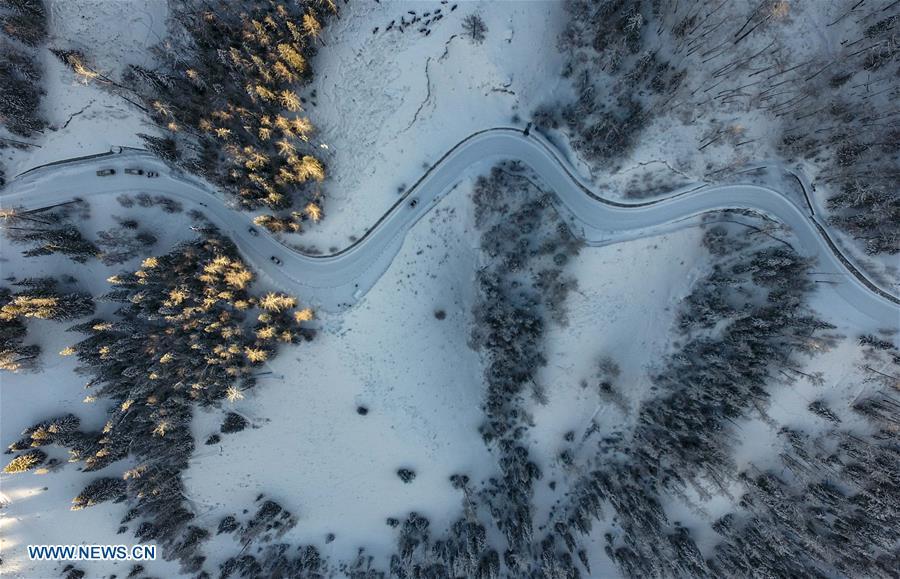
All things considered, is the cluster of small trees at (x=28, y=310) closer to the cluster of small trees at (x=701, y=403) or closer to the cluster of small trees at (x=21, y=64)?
the cluster of small trees at (x=21, y=64)

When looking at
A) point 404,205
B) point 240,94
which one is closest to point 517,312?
point 404,205

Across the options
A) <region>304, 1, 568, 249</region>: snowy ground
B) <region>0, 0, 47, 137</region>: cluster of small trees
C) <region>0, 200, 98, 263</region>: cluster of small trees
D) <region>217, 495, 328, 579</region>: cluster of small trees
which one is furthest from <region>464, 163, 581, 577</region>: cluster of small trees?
<region>0, 0, 47, 137</region>: cluster of small trees

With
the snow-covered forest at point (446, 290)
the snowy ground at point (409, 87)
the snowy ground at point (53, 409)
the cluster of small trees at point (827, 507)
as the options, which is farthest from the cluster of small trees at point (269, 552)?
the cluster of small trees at point (827, 507)

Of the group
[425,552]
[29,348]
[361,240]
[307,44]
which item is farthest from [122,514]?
[307,44]

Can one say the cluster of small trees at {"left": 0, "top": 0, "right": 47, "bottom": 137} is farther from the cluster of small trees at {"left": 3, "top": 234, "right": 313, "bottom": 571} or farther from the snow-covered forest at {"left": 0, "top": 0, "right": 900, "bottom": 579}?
the cluster of small trees at {"left": 3, "top": 234, "right": 313, "bottom": 571}

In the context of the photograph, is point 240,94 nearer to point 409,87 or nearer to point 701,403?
point 409,87

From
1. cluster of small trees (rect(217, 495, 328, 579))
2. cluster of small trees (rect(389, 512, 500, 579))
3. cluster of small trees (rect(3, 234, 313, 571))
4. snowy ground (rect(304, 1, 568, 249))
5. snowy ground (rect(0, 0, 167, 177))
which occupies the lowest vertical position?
cluster of small trees (rect(389, 512, 500, 579))
